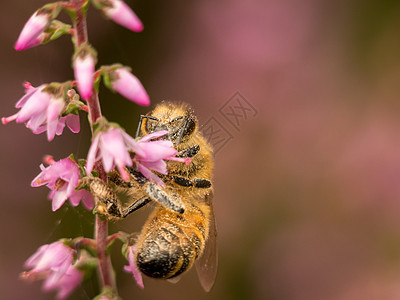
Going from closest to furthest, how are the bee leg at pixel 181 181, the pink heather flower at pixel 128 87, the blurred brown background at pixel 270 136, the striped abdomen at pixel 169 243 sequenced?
1. the pink heather flower at pixel 128 87
2. the striped abdomen at pixel 169 243
3. the bee leg at pixel 181 181
4. the blurred brown background at pixel 270 136

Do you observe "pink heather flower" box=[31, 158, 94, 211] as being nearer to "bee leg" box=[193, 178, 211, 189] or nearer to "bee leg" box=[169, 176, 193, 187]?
"bee leg" box=[169, 176, 193, 187]

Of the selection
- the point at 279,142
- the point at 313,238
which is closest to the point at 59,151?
the point at 279,142

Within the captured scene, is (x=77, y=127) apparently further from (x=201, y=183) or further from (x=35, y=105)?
(x=201, y=183)

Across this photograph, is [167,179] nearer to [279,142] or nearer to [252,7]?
[279,142]

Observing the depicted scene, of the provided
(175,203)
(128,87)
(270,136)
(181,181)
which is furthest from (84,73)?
(270,136)

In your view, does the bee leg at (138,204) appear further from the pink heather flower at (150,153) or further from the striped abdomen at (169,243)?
the pink heather flower at (150,153)

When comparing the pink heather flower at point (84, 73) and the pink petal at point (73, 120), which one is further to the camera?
the pink petal at point (73, 120)

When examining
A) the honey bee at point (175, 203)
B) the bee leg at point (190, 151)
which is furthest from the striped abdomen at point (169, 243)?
the bee leg at point (190, 151)
